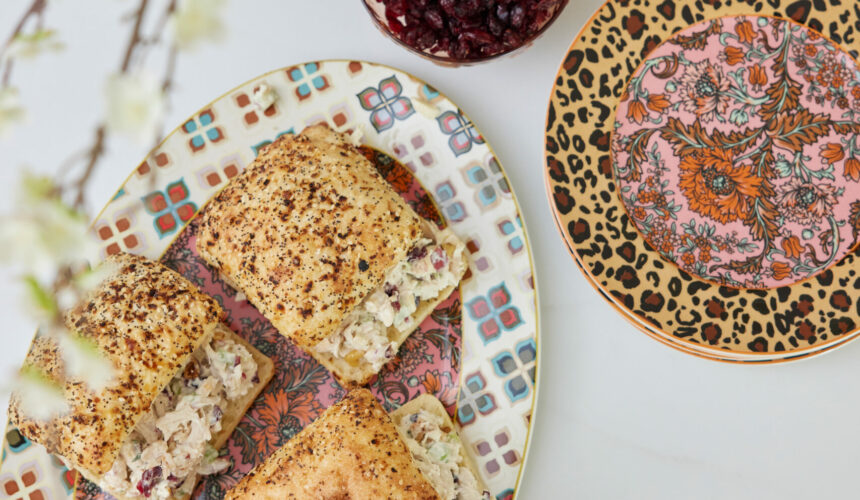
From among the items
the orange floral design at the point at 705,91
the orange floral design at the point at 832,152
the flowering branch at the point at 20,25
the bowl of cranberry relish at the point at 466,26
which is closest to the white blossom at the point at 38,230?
the flowering branch at the point at 20,25

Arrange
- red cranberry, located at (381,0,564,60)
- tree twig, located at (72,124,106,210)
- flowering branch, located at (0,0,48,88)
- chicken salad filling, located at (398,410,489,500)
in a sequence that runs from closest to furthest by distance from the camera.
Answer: tree twig, located at (72,124,106,210), flowering branch, located at (0,0,48,88), red cranberry, located at (381,0,564,60), chicken salad filling, located at (398,410,489,500)

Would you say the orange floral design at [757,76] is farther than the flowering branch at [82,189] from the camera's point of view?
Yes

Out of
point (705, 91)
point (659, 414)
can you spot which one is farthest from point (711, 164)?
point (659, 414)

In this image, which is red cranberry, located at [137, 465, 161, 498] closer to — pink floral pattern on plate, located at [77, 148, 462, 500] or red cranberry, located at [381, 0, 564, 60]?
pink floral pattern on plate, located at [77, 148, 462, 500]

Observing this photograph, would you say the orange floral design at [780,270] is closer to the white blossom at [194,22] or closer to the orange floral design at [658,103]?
the orange floral design at [658,103]

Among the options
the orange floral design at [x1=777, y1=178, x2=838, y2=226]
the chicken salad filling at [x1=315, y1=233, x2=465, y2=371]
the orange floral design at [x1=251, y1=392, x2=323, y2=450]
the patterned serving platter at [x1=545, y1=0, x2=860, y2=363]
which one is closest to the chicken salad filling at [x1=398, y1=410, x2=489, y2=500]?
the chicken salad filling at [x1=315, y1=233, x2=465, y2=371]

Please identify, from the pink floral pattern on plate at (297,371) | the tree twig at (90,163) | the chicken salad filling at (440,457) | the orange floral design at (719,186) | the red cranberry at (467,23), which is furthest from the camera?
the pink floral pattern on plate at (297,371)
